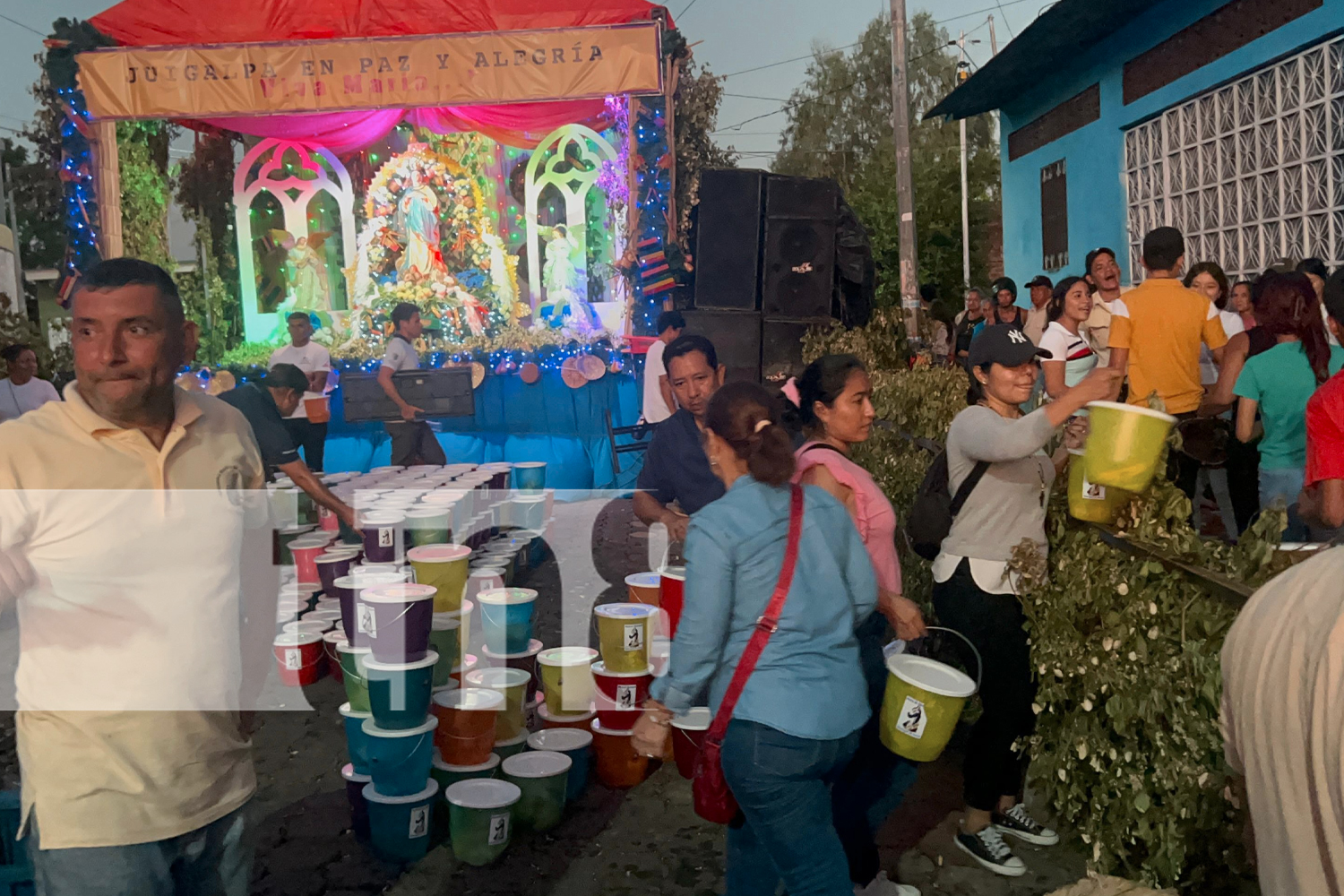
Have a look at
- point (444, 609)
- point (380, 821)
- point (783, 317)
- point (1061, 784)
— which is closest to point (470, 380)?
point (783, 317)

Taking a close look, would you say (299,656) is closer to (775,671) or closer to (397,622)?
(397,622)

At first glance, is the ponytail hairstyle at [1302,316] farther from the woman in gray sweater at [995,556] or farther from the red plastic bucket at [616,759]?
the red plastic bucket at [616,759]

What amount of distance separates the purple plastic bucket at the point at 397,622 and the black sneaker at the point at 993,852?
79.7 inches

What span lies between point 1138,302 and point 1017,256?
14405 millimetres

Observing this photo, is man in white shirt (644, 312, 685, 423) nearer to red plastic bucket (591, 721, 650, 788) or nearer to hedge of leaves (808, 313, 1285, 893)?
red plastic bucket (591, 721, 650, 788)

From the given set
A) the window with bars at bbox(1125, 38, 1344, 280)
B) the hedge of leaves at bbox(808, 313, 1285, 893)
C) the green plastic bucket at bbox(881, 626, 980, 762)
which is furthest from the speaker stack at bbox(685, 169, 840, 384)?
the green plastic bucket at bbox(881, 626, 980, 762)

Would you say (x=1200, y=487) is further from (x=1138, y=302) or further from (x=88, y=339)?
(x=88, y=339)

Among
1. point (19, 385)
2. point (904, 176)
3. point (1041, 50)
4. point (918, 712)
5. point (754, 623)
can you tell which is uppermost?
point (1041, 50)

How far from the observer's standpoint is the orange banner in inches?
494

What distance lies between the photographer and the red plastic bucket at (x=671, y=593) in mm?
4715

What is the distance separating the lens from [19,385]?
28.4 feet

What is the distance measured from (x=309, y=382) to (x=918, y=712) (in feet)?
24.8

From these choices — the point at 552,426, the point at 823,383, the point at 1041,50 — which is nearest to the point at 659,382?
the point at 552,426

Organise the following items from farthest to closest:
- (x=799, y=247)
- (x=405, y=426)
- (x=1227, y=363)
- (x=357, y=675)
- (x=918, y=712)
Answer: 1. (x=799, y=247)
2. (x=405, y=426)
3. (x=1227, y=363)
4. (x=357, y=675)
5. (x=918, y=712)
